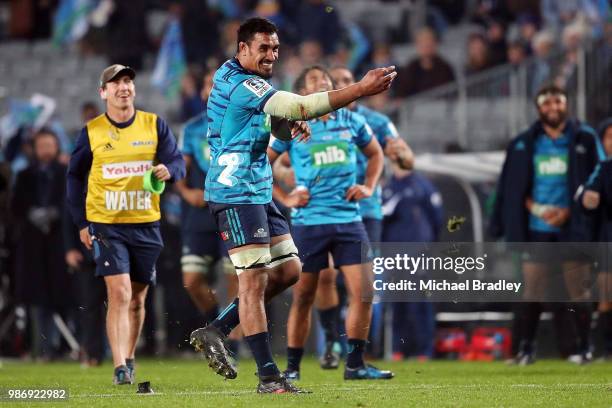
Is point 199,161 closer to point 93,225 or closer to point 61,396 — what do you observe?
point 93,225

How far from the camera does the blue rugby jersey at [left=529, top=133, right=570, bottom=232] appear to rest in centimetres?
1165

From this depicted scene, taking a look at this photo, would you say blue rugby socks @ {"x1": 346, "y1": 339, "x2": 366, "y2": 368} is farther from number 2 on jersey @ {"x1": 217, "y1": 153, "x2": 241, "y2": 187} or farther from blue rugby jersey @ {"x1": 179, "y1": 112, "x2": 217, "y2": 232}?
blue rugby jersey @ {"x1": 179, "y1": 112, "x2": 217, "y2": 232}

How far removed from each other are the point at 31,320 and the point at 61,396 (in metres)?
7.07

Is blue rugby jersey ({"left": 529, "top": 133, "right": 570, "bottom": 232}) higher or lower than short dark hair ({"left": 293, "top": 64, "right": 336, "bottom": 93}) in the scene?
lower

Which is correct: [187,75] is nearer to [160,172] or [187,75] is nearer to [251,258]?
[160,172]

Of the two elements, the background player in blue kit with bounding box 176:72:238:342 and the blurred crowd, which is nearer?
the background player in blue kit with bounding box 176:72:238:342

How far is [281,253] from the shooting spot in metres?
8.14

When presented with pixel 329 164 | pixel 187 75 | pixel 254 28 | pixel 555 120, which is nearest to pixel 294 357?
pixel 329 164

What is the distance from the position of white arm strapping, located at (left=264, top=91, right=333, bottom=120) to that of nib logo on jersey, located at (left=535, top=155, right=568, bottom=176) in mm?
4785

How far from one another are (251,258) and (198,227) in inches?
174

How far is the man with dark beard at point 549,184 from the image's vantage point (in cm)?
1158

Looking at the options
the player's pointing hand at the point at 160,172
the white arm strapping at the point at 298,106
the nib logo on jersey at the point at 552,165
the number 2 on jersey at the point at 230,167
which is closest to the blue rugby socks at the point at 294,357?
the player's pointing hand at the point at 160,172

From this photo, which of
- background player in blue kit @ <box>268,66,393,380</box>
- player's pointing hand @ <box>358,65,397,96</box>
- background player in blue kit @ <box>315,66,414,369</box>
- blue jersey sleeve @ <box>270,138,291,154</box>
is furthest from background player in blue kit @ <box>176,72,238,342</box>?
player's pointing hand @ <box>358,65,397,96</box>

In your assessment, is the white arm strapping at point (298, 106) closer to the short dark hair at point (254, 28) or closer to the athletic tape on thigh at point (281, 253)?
the short dark hair at point (254, 28)
